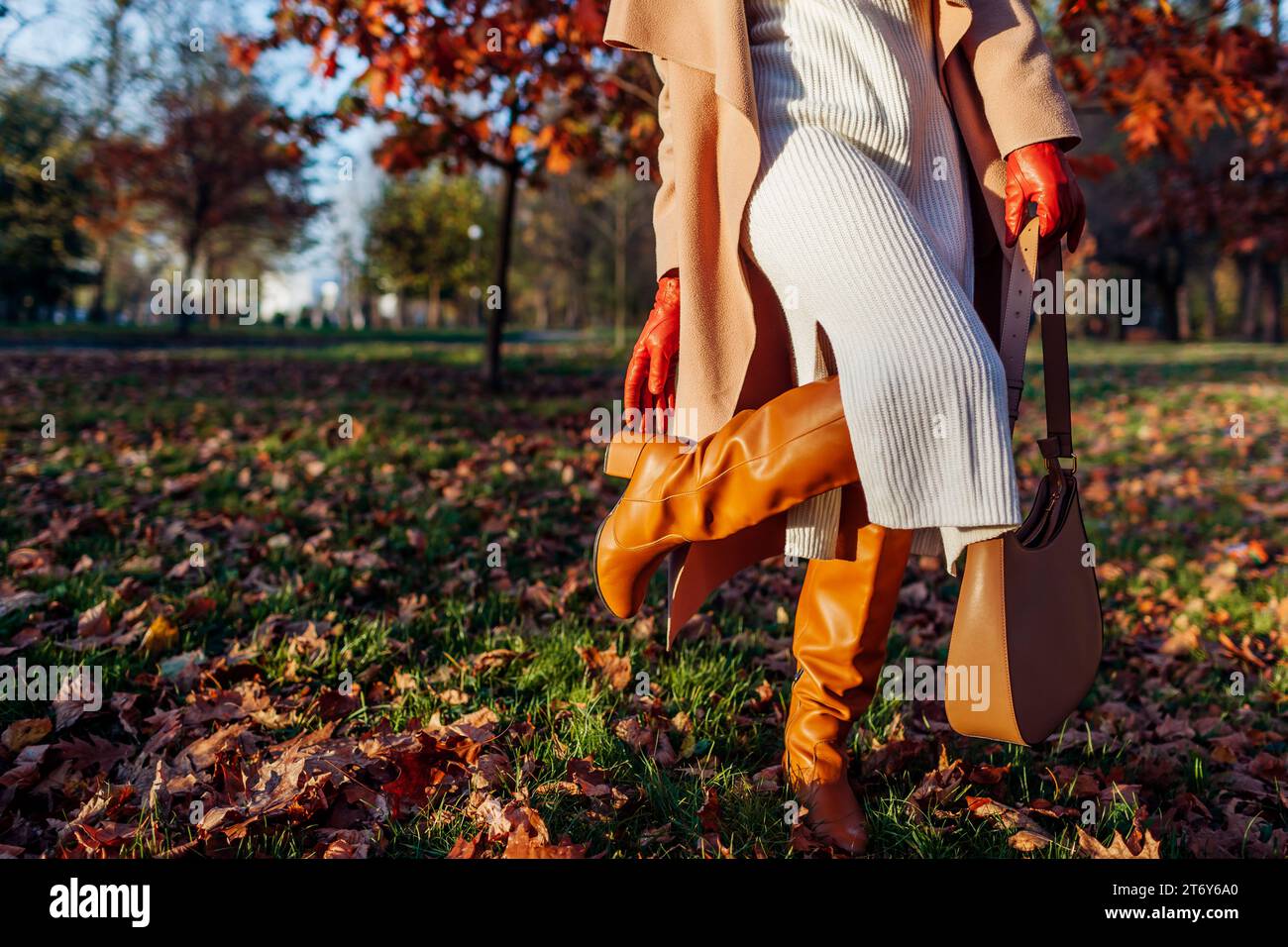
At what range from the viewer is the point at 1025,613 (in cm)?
162

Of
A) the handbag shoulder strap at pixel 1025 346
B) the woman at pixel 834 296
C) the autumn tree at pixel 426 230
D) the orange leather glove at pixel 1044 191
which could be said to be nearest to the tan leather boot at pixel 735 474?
the woman at pixel 834 296

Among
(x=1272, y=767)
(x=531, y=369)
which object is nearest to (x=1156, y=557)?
(x=1272, y=767)

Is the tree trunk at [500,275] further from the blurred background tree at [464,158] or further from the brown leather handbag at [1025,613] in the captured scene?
the brown leather handbag at [1025,613]

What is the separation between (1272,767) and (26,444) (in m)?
6.46

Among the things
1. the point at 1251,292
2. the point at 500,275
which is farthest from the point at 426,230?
the point at 1251,292

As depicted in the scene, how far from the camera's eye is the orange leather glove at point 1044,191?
1704mm

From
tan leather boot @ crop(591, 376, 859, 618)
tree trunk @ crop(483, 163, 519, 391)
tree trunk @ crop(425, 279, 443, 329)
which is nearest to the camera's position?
tan leather boot @ crop(591, 376, 859, 618)

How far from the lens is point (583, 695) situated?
2.36m

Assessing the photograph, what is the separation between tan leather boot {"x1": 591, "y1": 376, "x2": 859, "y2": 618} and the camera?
1.62 metres

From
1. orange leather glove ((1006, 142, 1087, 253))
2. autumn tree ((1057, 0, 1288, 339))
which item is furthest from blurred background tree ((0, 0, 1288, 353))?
orange leather glove ((1006, 142, 1087, 253))

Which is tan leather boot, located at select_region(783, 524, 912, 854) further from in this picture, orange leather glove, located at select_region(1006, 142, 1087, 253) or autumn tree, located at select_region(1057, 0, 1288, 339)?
autumn tree, located at select_region(1057, 0, 1288, 339)

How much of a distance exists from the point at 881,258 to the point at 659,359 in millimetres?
561

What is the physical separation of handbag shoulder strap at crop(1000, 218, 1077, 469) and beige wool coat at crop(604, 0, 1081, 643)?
0.29ft

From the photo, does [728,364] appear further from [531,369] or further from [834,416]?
[531,369]
